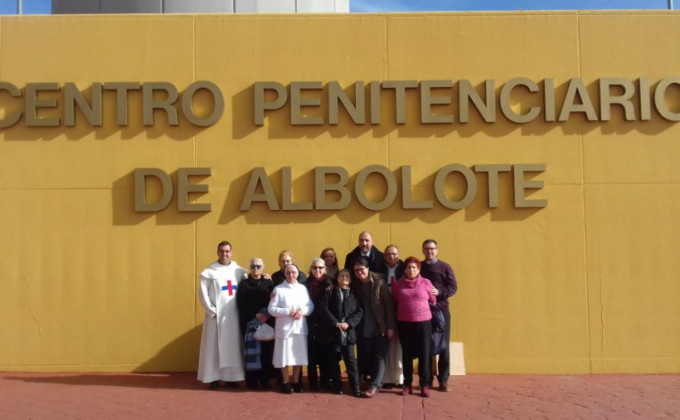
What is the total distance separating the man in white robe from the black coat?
1.25m

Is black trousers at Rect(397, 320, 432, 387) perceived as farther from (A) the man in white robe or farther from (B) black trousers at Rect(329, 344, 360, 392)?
(A) the man in white robe

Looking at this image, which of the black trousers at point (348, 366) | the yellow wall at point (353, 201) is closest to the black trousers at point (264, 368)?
the black trousers at point (348, 366)

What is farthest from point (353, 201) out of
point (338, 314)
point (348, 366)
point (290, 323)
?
point (348, 366)

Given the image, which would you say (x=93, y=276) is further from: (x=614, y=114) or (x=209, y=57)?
(x=614, y=114)

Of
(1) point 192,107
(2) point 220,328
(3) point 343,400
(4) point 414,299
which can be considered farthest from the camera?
(1) point 192,107

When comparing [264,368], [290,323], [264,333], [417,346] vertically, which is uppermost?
[290,323]

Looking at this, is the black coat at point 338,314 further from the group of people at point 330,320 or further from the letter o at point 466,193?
the letter o at point 466,193

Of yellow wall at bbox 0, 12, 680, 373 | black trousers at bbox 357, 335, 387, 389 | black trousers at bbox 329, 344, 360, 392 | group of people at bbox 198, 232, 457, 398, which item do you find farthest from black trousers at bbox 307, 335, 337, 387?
yellow wall at bbox 0, 12, 680, 373

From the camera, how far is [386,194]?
9250mm

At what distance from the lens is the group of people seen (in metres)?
7.93

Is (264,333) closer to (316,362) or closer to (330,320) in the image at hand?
(316,362)

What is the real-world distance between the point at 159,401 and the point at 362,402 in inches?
89.3

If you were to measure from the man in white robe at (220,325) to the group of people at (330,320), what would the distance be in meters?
0.01

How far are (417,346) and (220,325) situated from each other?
2.41 metres
